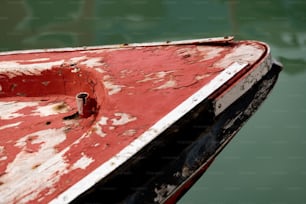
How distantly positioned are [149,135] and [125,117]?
0.46 feet

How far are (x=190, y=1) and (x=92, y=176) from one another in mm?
3708

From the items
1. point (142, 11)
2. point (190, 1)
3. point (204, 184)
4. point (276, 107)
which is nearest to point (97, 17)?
point (142, 11)

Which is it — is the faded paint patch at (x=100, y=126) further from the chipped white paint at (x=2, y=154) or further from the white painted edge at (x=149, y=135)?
the chipped white paint at (x=2, y=154)

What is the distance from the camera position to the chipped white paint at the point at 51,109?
4.93ft

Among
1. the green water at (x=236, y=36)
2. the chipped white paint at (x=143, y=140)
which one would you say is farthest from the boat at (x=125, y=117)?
the green water at (x=236, y=36)

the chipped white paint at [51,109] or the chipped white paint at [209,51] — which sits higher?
the chipped white paint at [209,51]

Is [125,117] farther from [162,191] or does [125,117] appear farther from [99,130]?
[162,191]

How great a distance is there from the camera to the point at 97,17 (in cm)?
427

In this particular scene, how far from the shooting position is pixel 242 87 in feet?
4.22

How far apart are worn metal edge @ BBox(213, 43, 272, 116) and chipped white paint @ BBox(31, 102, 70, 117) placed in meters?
0.63

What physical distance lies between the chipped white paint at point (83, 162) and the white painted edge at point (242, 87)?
441 mm

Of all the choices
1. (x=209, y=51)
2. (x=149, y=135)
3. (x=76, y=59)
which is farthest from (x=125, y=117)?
(x=76, y=59)

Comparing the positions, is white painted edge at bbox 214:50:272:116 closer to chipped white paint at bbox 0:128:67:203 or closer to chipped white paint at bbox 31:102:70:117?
chipped white paint at bbox 0:128:67:203

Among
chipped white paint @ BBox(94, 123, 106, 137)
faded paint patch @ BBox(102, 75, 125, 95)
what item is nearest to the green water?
faded paint patch @ BBox(102, 75, 125, 95)
